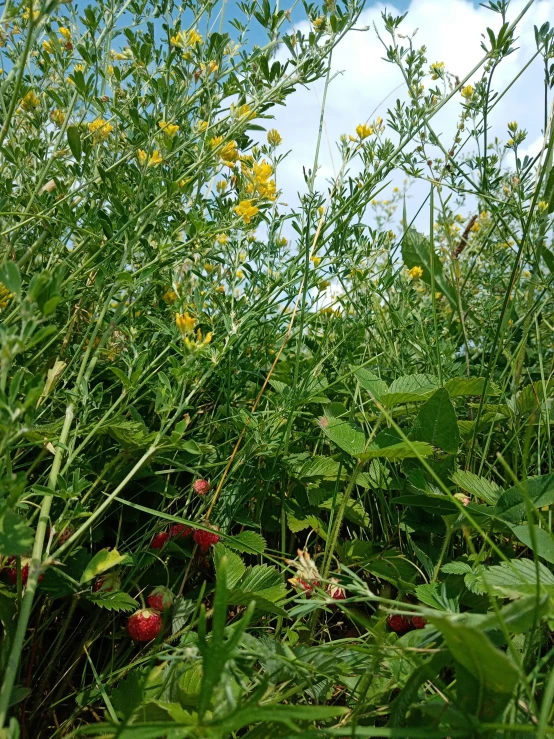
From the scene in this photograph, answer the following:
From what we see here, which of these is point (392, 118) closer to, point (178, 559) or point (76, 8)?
point (76, 8)

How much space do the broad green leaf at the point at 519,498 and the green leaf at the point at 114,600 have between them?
76 centimetres

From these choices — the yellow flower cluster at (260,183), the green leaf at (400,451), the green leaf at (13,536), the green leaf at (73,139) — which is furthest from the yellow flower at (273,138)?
the green leaf at (13,536)

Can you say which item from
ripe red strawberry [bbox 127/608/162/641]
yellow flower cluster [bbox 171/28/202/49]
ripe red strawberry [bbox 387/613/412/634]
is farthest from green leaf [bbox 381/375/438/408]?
yellow flower cluster [bbox 171/28/202/49]

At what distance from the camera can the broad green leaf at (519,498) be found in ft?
4.22

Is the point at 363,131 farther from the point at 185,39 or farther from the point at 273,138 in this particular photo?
the point at 185,39

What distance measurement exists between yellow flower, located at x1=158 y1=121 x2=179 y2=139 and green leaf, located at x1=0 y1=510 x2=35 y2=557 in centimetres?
93

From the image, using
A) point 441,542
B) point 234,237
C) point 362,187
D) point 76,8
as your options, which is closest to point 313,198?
point 362,187

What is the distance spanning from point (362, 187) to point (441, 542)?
40.5 inches

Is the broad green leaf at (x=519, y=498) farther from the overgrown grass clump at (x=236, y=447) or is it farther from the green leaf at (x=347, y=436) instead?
the green leaf at (x=347, y=436)

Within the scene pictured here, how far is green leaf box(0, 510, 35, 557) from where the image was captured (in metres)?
0.89

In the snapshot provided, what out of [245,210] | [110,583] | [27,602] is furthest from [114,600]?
[245,210]

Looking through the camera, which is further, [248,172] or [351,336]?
[351,336]

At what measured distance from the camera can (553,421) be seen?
1.65 metres

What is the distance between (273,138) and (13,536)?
1.55 m
